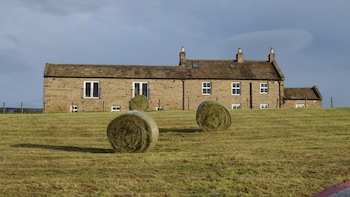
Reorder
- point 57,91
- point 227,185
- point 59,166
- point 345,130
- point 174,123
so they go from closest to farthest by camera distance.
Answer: point 227,185
point 59,166
point 345,130
point 174,123
point 57,91

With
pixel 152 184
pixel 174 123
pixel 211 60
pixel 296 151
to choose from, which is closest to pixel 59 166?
pixel 152 184

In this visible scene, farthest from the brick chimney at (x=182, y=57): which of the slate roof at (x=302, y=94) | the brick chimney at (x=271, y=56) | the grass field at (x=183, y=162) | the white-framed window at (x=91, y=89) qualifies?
the grass field at (x=183, y=162)

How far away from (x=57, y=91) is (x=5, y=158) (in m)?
28.3

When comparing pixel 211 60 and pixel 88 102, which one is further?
pixel 211 60

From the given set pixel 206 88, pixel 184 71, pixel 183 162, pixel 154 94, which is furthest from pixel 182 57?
pixel 183 162

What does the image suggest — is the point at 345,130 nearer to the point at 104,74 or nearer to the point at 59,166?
the point at 59,166

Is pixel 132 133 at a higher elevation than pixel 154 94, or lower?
lower


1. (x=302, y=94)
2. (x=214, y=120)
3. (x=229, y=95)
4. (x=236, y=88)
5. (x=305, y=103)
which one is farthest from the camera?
(x=302, y=94)

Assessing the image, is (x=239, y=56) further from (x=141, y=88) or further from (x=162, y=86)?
(x=141, y=88)

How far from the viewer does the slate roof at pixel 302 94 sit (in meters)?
48.5

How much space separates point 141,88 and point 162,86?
7.75 feet

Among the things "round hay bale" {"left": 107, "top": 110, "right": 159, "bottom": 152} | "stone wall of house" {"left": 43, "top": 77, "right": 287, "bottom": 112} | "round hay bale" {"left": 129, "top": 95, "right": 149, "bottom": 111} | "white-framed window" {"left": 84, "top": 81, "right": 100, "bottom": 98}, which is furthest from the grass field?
"white-framed window" {"left": 84, "top": 81, "right": 100, "bottom": 98}

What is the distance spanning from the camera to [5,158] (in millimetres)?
14484

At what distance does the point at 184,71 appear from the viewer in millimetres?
45406
